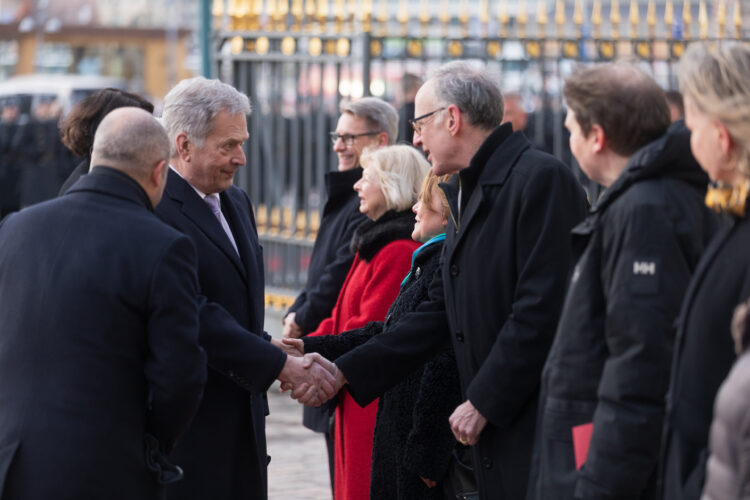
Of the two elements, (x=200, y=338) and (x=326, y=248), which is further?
(x=326, y=248)

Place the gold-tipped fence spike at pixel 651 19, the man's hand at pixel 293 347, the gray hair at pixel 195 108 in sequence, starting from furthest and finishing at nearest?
the gold-tipped fence spike at pixel 651 19 → the man's hand at pixel 293 347 → the gray hair at pixel 195 108

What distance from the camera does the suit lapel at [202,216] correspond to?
421 centimetres

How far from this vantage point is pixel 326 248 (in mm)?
6066

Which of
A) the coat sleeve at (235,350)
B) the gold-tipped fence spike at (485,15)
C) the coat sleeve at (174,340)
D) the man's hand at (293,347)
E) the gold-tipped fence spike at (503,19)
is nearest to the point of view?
the coat sleeve at (174,340)

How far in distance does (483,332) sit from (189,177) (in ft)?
3.70

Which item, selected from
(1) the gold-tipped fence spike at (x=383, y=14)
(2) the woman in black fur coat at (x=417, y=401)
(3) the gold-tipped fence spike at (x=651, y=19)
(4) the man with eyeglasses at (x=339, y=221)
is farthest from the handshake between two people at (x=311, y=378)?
(3) the gold-tipped fence spike at (x=651, y=19)

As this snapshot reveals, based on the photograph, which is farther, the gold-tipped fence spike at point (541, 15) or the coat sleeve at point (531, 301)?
the gold-tipped fence spike at point (541, 15)

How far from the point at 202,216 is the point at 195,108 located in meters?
0.38

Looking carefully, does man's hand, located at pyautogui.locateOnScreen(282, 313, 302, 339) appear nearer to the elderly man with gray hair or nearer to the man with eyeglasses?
the man with eyeglasses

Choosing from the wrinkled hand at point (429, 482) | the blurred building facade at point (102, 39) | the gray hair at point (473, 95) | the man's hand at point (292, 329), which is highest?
the blurred building facade at point (102, 39)

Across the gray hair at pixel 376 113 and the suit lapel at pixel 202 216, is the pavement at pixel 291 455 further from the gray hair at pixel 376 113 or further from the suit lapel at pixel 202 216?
the suit lapel at pixel 202 216

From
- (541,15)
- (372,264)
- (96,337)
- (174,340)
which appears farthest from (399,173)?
(541,15)

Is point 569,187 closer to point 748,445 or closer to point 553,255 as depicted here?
point 553,255

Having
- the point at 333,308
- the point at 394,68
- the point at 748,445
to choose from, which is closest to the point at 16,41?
the point at 394,68
